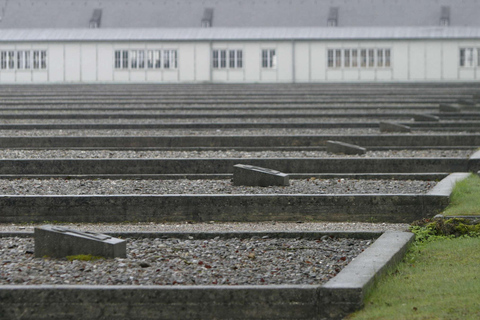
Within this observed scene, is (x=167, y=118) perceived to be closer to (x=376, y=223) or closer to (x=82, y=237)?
(x=376, y=223)

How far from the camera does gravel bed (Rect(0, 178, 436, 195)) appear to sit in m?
11.2

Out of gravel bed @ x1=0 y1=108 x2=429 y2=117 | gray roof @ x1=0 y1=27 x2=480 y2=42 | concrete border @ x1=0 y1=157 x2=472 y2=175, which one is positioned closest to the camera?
concrete border @ x1=0 y1=157 x2=472 y2=175

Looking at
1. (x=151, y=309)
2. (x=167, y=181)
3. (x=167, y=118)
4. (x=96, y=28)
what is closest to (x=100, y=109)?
(x=167, y=118)

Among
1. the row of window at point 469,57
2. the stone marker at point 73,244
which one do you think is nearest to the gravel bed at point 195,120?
the stone marker at point 73,244

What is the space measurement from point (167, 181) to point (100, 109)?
13548 mm

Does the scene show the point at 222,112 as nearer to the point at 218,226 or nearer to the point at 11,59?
the point at 218,226

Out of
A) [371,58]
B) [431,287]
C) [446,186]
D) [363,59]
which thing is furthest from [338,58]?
[431,287]

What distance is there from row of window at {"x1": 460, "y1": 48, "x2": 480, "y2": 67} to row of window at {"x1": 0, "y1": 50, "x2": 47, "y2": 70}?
22.0 m

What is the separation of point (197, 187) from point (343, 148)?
4.66 meters

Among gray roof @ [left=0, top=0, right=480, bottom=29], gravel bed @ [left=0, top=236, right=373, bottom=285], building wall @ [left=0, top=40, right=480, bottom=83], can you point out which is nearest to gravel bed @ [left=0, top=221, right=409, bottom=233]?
gravel bed @ [left=0, top=236, right=373, bottom=285]

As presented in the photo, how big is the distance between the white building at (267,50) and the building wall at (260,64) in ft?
0.17

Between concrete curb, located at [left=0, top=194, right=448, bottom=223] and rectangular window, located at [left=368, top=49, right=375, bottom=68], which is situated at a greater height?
rectangular window, located at [left=368, top=49, right=375, bottom=68]

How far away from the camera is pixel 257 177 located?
11703mm

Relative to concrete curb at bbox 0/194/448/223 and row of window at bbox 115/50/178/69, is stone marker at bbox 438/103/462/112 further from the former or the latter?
row of window at bbox 115/50/178/69
